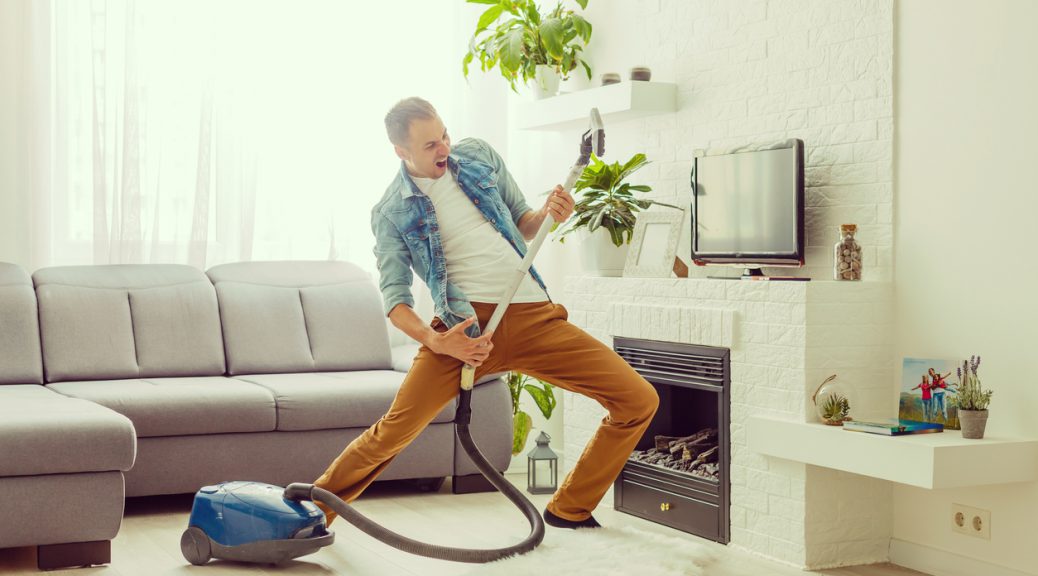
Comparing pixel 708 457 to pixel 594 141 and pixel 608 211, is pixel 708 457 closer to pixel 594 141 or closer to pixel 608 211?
pixel 608 211

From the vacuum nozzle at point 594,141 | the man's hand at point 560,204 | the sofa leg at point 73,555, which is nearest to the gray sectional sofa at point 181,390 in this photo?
the sofa leg at point 73,555

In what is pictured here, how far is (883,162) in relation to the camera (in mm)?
3439

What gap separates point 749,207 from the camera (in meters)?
3.77

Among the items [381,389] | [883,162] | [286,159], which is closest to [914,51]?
[883,162]

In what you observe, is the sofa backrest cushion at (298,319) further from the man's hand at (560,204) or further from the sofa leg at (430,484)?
the man's hand at (560,204)

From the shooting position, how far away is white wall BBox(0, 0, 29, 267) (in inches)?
185

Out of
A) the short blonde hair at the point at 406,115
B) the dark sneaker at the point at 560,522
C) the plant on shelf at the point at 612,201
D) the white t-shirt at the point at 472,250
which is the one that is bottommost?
the dark sneaker at the point at 560,522

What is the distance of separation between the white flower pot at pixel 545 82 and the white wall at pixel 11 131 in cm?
220

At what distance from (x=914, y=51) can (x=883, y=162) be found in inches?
13.4

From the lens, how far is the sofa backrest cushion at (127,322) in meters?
4.40

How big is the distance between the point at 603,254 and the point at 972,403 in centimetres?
164

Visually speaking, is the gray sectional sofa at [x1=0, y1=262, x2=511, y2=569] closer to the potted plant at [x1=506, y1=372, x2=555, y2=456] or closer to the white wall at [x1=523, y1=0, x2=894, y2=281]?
the potted plant at [x1=506, y1=372, x2=555, y2=456]

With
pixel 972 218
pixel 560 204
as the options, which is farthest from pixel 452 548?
pixel 972 218

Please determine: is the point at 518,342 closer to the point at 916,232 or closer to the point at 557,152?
the point at 916,232
